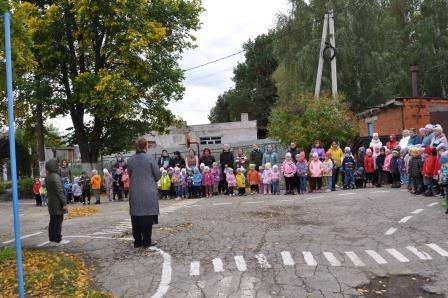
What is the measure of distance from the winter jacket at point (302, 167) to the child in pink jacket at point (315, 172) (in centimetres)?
19

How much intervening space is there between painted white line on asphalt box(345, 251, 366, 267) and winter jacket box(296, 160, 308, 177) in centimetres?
992

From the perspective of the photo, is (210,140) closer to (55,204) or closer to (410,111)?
(410,111)

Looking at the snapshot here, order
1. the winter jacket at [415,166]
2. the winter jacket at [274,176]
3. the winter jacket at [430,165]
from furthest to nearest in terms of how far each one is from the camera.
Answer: the winter jacket at [274,176] < the winter jacket at [415,166] < the winter jacket at [430,165]

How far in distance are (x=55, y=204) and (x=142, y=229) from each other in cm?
221

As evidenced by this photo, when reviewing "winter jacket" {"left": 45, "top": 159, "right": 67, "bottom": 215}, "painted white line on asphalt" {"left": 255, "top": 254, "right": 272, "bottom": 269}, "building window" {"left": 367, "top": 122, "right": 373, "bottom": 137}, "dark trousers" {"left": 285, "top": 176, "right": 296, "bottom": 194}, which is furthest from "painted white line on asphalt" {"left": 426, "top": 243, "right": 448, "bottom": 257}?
"building window" {"left": 367, "top": 122, "right": 373, "bottom": 137}

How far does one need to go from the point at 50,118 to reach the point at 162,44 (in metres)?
7.71

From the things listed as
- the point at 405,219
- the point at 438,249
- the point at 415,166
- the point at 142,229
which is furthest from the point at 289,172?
the point at 438,249

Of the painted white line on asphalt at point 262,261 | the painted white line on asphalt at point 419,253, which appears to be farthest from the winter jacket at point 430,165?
the painted white line on asphalt at point 262,261

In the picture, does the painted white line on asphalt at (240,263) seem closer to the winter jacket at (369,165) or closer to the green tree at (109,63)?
the winter jacket at (369,165)

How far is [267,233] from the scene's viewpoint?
33.9 feet

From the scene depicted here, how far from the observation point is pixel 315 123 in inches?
939

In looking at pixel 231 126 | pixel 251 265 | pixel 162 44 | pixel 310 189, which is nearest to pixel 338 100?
pixel 310 189

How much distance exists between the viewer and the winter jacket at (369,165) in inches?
719

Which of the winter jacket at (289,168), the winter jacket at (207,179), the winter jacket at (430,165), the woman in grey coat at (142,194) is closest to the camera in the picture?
the woman in grey coat at (142,194)
